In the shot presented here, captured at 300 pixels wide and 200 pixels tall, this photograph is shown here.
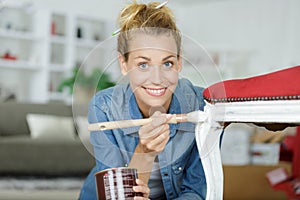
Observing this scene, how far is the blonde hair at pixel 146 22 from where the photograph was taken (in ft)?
3.34

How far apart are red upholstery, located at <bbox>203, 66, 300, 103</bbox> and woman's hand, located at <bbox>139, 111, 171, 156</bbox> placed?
96mm

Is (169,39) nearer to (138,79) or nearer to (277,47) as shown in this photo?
(138,79)

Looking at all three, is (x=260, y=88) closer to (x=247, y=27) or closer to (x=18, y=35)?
(x=18, y=35)

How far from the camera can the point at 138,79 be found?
3.34 feet

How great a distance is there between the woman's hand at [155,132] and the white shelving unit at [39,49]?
6.27 meters

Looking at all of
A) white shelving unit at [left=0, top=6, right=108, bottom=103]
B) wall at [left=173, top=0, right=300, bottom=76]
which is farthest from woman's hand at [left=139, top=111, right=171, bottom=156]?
wall at [left=173, top=0, right=300, bottom=76]

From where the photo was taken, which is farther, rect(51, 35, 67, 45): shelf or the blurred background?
rect(51, 35, 67, 45): shelf

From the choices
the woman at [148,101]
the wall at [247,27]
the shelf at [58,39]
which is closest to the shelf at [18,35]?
the shelf at [58,39]

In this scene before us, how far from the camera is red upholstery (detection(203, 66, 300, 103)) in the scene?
0.99 meters

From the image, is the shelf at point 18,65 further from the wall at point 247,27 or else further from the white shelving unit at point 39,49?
the wall at point 247,27

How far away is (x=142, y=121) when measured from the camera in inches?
39.6

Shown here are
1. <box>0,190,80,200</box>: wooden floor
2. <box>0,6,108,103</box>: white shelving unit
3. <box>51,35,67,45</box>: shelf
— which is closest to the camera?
<box>0,190,80,200</box>: wooden floor

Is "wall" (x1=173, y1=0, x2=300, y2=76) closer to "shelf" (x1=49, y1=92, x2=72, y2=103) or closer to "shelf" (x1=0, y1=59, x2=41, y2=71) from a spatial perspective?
"shelf" (x1=49, y1=92, x2=72, y2=103)

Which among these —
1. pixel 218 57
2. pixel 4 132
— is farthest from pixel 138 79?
pixel 218 57
